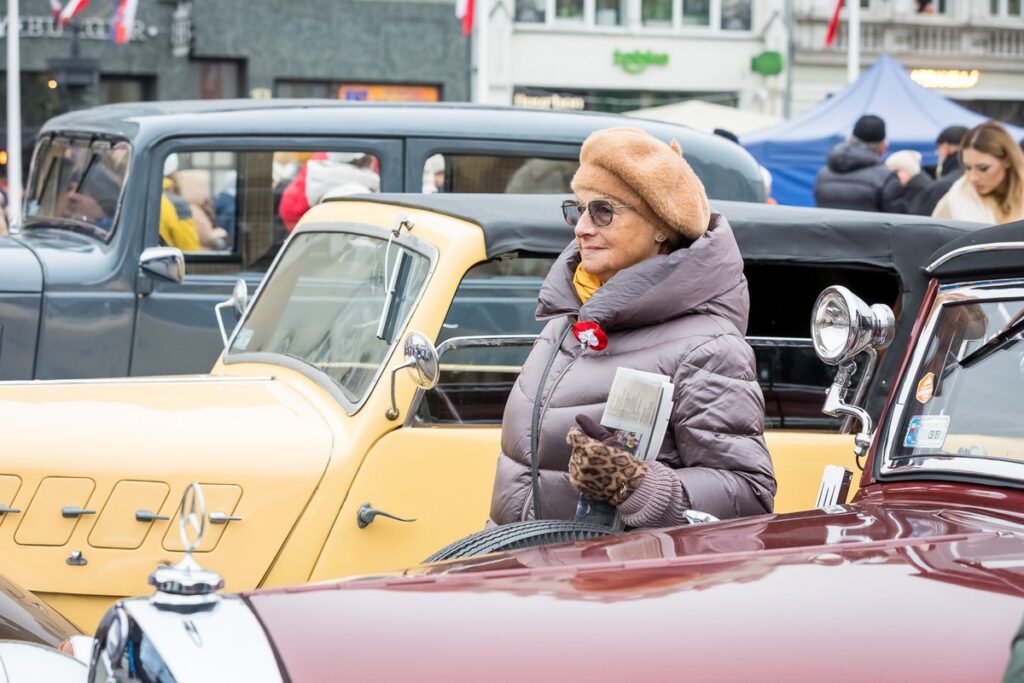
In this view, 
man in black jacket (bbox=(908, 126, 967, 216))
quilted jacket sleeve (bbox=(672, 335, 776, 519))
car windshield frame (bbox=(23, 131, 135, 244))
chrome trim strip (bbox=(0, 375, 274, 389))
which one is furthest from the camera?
man in black jacket (bbox=(908, 126, 967, 216))

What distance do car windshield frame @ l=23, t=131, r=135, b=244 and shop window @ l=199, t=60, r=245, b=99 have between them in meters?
17.9

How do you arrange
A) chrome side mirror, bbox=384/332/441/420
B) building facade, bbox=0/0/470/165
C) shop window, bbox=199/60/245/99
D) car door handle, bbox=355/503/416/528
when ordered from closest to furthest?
chrome side mirror, bbox=384/332/441/420 < car door handle, bbox=355/503/416/528 < building facade, bbox=0/0/470/165 < shop window, bbox=199/60/245/99

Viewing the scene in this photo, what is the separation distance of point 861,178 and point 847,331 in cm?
716

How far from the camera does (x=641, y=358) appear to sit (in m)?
3.24

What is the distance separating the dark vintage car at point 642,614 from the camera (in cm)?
201

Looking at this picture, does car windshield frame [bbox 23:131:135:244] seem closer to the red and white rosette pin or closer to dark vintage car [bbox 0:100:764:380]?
dark vintage car [bbox 0:100:764:380]

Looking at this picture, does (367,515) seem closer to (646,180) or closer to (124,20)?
(646,180)

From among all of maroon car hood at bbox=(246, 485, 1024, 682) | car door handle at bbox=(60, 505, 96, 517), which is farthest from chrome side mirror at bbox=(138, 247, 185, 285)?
maroon car hood at bbox=(246, 485, 1024, 682)

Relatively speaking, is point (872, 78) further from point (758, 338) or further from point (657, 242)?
point (657, 242)

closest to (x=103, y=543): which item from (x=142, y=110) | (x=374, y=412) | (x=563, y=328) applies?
(x=374, y=412)

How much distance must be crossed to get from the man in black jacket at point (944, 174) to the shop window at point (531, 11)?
18726 millimetres

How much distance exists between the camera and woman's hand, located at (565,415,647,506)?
2.95 metres

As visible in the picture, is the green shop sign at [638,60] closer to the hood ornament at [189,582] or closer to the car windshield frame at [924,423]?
the car windshield frame at [924,423]

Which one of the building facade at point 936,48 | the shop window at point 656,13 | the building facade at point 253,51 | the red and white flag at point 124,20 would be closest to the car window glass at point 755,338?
the red and white flag at point 124,20
